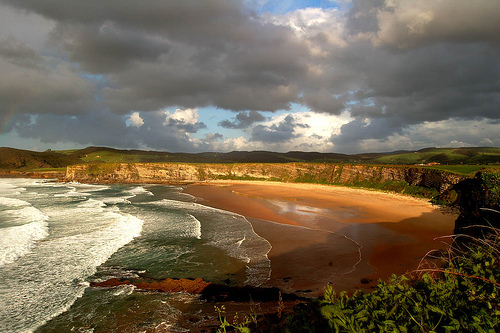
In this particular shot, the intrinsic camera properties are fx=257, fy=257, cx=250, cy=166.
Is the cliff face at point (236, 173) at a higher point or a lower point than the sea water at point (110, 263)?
higher

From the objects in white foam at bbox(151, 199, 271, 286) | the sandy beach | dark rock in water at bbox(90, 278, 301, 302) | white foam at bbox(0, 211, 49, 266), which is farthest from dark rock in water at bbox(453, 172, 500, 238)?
white foam at bbox(0, 211, 49, 266)

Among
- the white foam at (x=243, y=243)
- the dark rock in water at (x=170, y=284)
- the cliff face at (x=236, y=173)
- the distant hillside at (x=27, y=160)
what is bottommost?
the white foam at (x=243, y=243)

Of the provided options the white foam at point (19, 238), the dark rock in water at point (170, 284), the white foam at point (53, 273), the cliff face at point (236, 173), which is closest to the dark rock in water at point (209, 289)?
the dark rock in water at point (170, 284)

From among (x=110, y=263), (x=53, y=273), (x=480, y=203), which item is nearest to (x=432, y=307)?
(x=480, y=203)

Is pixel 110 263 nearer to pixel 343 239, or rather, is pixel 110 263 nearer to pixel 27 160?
pixel 343 239

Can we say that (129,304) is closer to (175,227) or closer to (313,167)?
(175,227)

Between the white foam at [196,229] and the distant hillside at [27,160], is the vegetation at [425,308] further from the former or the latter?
the distant hillside at [27,160]

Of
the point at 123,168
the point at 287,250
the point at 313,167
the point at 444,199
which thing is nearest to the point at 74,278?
the point at 287,250
